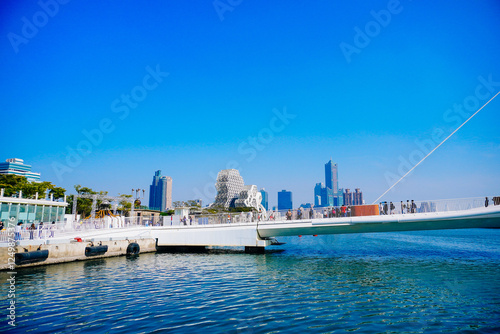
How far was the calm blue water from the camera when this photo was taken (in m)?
11.0

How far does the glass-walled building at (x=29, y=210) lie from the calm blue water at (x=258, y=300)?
15027 millimetres

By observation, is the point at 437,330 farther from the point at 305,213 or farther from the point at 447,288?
the point at 305,213

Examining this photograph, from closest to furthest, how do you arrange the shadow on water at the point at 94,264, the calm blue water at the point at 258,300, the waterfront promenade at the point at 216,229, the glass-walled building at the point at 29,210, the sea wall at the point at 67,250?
the calm blue water at the point at 258,300 < the sea wall at the point at 67,250 < the shadow on water at the point at 94,264 < the waterfront promenade at the point at 216,229 < the glass-walled building at the point at 29,210

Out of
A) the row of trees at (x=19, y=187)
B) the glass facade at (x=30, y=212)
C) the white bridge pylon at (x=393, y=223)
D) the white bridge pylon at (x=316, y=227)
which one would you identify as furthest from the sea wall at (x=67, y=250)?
the row of trees at (x=19, y=187)

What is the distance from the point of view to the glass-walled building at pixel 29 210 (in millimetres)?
34469

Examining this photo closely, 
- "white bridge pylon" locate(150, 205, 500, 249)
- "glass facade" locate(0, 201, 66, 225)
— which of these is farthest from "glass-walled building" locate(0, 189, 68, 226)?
"white bridge pylon" locate(150, 205, 500, 249)

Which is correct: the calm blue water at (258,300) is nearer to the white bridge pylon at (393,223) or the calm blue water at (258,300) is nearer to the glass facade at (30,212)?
the white bridge pylon at (393,223)

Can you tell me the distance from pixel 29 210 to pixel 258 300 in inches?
1415

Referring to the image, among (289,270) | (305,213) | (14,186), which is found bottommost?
(289,270)

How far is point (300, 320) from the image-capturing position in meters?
11.5

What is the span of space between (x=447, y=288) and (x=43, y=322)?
19706 millimetres

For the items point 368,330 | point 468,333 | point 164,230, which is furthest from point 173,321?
point 164,230

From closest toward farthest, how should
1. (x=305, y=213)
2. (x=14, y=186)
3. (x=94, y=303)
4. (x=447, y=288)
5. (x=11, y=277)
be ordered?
1. (x=94, y=303)
2. (x=447, y=288)
3. (x=11, y=277)
4. (x=305, y=213)
5. (x=14, y=186)

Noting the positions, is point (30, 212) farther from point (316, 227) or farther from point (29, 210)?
point (316, 227)
